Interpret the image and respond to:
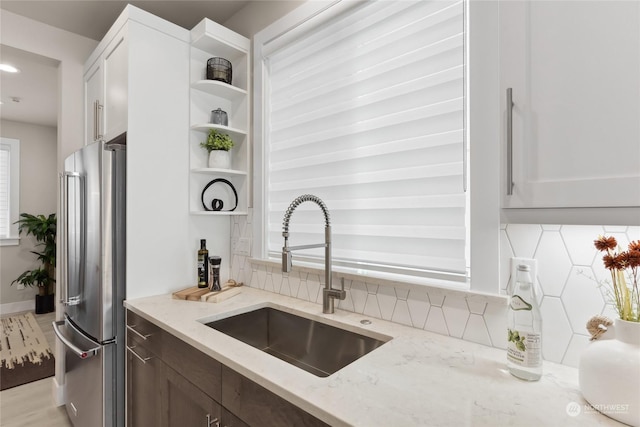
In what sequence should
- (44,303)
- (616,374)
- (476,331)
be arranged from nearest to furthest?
(616,374) < (476,331) < (44,303)

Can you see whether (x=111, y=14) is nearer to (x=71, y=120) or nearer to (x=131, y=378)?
(x=71, y=120)

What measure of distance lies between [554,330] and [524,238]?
29cm

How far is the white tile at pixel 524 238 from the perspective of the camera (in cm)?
101

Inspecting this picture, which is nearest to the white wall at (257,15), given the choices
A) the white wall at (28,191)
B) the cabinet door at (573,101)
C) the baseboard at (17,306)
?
the cabinet door at (573,101)

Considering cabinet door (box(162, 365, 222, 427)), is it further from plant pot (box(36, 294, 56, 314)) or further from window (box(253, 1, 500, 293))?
plant pot (box(36, 294, 56, 314))

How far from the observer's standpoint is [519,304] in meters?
0.91

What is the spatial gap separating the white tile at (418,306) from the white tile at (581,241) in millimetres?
489

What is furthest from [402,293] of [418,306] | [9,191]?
[9,191]

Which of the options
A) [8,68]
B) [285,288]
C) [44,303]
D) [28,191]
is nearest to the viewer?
[285,288]

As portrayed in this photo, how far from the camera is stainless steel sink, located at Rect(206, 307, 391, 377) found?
1.32 metres

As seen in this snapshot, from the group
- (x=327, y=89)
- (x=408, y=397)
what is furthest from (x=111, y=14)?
(x=408, y=397)

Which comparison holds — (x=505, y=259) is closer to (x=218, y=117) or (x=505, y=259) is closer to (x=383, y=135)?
(x=383, y=135)

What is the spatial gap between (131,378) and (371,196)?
4.89ft

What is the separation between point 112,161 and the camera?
167cm
